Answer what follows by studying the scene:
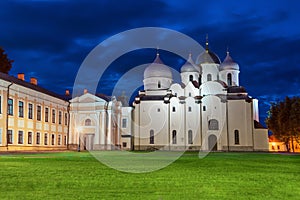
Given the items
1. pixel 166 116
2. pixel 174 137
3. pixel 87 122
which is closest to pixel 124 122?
pixel 166 116

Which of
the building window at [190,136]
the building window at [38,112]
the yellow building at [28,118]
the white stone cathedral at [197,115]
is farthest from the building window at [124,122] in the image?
the building window at [38,112]

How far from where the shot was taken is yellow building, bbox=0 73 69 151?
36312 millimetres

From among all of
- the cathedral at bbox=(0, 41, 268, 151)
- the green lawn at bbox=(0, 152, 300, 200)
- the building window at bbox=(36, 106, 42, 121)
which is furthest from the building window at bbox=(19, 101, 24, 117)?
the green lawn at bbox=(0, 152, 300, 200)

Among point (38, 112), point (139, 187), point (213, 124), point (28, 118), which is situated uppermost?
point (38, 112)

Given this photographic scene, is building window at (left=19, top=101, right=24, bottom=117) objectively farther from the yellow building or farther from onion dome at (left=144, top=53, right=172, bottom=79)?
onion dome at (left=144, top=53, right=172, bottom=79)

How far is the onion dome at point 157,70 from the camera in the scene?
67.4 m

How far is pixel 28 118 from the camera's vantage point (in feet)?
135

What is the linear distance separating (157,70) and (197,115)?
12190 mm

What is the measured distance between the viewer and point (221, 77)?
6844 cm

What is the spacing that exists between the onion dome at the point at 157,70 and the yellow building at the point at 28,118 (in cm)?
1949

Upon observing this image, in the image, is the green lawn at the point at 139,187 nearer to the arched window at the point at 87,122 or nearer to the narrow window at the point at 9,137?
the narrow window at the point at 9,137

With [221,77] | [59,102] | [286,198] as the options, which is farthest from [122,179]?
[221,77]

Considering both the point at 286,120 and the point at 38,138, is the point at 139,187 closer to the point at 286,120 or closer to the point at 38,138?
the point at 38,138

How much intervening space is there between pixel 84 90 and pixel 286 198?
56.4 m
